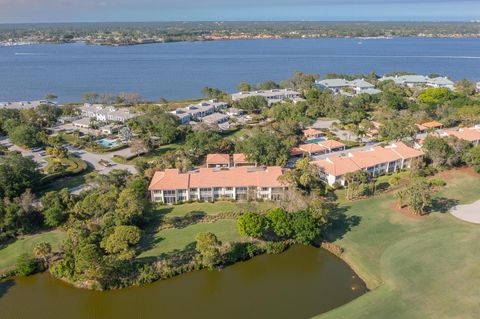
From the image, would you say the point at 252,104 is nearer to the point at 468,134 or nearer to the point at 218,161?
the point at 218,161

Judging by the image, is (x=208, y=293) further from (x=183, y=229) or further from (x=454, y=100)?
(x=454, y=100)

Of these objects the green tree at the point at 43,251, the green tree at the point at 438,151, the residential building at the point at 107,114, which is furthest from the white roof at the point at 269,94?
the green tree at the point at 43,251

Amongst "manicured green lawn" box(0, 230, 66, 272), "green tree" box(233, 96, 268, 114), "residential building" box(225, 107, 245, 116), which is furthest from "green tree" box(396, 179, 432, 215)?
"residential building" box(225, 107, 245, 116)

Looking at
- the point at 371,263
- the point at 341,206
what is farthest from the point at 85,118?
the point at 371,263

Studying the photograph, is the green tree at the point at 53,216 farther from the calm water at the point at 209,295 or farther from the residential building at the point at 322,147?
the residential building at the point at 322,147

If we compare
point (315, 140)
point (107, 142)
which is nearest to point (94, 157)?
point (107, 142)
